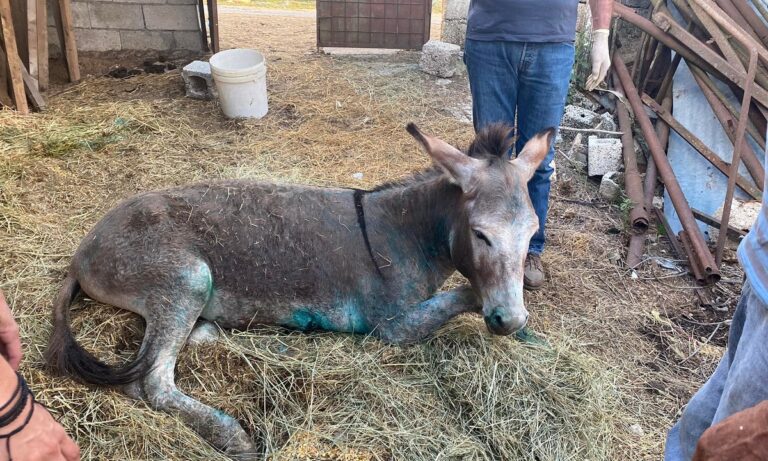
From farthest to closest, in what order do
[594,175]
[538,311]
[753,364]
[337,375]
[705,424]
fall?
[594,175] → [538,311] → [337,375] → [705,424] → [753,364]

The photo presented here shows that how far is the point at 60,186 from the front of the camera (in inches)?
187

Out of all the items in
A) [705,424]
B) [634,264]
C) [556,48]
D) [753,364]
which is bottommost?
[634,264]

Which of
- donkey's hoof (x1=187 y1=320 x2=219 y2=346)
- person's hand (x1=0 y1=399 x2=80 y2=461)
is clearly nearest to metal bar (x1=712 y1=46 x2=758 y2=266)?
donkey's hoof (x1=187 y1=320 x2=219 y2=346)

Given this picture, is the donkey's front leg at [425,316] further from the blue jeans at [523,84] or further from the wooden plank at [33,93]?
the wooden plank at [33,93]

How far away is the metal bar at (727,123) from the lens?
16.7 feet

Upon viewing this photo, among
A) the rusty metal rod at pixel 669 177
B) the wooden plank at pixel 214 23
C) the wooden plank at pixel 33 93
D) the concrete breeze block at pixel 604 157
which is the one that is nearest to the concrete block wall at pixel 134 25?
the wooden plank at pixel 214 23

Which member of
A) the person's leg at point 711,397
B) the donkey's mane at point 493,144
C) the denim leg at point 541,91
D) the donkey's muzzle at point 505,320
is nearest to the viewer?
the person's leg at point 711,397

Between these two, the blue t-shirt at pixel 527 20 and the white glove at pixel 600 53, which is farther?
the white glove at pixel 600 53

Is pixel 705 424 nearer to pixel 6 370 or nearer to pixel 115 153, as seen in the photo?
pixel 6 370

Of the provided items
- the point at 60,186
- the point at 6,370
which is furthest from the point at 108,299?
the point at 60,186

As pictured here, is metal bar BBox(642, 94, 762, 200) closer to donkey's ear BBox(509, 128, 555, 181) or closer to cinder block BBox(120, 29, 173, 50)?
donkey's ear BBox(509, 128, 555, 181)

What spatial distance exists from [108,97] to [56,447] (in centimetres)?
658

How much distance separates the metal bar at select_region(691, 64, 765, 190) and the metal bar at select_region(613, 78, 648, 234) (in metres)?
0.81

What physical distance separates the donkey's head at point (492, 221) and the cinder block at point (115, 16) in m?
7.22
